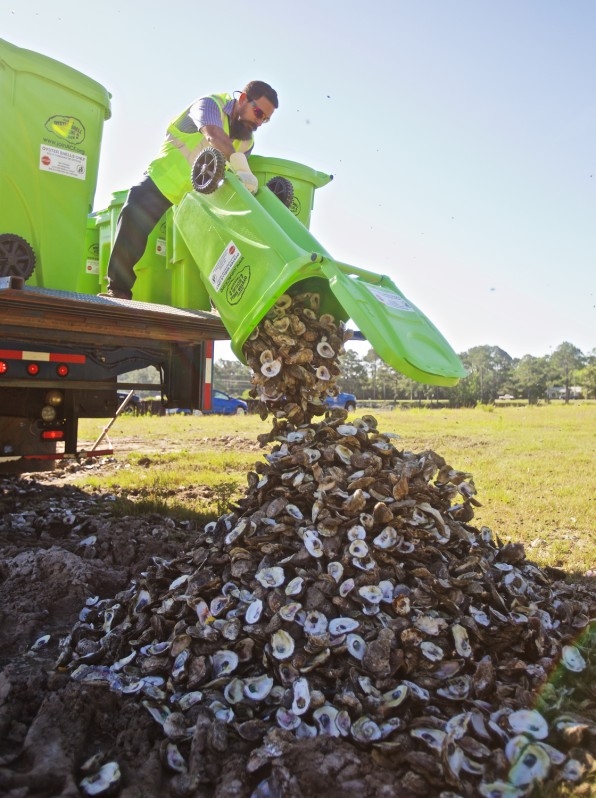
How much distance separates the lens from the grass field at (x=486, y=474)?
443 centimetres

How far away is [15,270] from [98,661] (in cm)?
245

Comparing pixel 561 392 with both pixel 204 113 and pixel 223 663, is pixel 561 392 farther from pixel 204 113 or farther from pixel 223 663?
pixel 223 663

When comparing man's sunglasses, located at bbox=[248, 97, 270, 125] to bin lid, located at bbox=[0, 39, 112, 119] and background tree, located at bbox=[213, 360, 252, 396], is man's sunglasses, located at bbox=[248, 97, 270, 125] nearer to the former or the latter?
bin lid, located at bbox=[0, 39, 112, 119]

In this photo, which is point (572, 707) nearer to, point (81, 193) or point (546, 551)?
point (546, 551)

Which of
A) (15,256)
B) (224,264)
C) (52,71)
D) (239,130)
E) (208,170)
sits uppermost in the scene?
(52,71)

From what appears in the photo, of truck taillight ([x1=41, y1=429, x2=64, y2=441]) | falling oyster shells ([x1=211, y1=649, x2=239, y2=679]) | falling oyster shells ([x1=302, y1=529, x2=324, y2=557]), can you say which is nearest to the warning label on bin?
truck taillight ([x1=41, y1=429, x2=64, y2=441])

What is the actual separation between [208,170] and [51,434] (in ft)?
6.73

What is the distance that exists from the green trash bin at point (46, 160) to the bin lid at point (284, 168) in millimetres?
1067

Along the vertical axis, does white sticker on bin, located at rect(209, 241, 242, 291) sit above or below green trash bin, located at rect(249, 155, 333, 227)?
below

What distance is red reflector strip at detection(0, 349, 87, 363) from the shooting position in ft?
11.7

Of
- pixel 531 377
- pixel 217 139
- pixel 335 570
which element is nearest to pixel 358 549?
pixel 335 570

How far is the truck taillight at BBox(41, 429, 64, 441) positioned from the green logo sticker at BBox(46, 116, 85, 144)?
1880 mm

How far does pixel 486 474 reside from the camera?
22.4 feet

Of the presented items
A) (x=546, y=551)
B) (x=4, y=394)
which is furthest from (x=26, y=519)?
(x=546, y=551)
